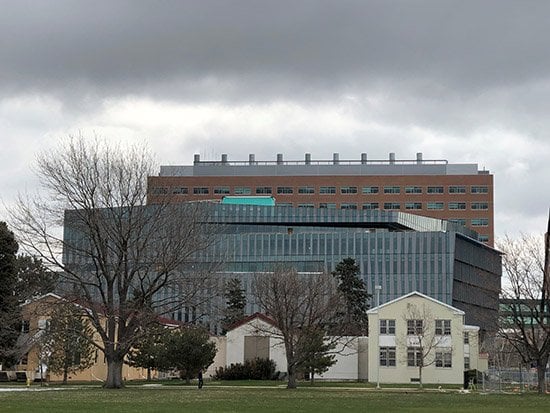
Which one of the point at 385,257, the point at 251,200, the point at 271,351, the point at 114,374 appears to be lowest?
the point at 114,374

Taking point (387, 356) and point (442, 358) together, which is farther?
point (387, 356)

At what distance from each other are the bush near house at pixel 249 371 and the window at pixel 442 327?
16.0m

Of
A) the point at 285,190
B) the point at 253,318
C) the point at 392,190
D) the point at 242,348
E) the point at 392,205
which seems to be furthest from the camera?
the point at 392,190

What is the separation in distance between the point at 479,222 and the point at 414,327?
355 ft

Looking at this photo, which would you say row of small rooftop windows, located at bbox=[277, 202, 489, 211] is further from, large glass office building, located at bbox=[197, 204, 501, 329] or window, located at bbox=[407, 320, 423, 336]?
window, located at bbox=[407, 320, 423, 336]

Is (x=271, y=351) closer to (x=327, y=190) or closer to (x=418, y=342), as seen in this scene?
(x=418, y=342)

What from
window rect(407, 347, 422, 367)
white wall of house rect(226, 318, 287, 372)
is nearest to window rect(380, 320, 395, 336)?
window rect(407, 347, 422, 367)

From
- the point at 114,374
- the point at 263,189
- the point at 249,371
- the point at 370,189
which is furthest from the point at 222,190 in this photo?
the point at 114,374

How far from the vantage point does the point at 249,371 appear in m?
91.1

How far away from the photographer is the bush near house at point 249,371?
3585 inches

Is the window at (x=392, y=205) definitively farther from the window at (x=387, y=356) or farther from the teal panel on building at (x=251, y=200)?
the window at (x=387, y=356)

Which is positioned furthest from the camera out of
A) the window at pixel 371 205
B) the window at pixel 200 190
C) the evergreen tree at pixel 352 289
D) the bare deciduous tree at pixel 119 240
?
the window at pixel 200 190

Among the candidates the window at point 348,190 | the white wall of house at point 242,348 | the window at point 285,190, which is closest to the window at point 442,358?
the white wall of house at point 242,348

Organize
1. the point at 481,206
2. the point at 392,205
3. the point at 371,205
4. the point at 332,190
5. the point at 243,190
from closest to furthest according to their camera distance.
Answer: the point at 371,205, the point at 392,205, the point at 481,206, the point at 332,190, the point at 243,190
